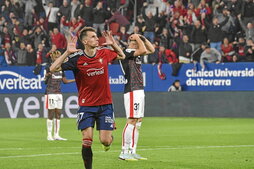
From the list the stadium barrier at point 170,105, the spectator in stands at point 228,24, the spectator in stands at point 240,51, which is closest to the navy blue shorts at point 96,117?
the stadium barrier at point 170,105

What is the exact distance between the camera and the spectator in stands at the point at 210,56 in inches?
1127

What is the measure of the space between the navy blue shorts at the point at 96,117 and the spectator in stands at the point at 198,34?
1859 cm

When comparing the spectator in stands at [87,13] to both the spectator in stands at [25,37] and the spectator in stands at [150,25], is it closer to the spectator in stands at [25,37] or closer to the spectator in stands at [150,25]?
the spectator in stands at [150,25]

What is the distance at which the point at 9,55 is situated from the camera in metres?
33.1

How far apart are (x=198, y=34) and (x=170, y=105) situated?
129 inches

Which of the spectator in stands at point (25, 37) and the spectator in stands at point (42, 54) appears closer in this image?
the spectator in stands at point (42, 54)

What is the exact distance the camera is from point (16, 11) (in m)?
34.8

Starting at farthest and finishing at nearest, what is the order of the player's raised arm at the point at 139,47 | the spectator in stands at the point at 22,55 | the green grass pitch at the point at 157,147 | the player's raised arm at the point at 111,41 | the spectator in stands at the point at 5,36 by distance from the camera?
the spectator in stands at the point at 5,36
the spectator in stands at the point at 22,55
the player's raised arm at the point at 139,47
the green grass pitch at the point at 157,147
the player's raised arm at the point at 111,41

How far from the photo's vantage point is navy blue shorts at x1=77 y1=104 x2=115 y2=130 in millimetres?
11000

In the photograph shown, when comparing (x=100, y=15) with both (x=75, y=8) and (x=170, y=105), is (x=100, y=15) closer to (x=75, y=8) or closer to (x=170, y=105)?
(x=75, y=8)

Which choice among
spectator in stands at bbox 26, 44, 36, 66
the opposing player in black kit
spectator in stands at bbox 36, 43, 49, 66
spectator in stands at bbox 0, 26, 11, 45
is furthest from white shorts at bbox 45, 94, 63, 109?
spectator in stands at bbox 0, 26, 11, 45

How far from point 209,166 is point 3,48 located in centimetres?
2269

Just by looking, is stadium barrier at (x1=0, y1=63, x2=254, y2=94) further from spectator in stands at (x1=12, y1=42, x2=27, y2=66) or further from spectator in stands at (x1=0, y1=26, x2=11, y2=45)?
spectator in stands at (x1=0, y1=26, x2=11, y2=45)

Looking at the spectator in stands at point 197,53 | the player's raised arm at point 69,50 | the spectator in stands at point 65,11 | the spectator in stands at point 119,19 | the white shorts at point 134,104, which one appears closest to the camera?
the player's raised arm at point 69,50
